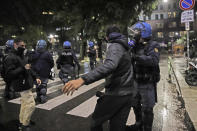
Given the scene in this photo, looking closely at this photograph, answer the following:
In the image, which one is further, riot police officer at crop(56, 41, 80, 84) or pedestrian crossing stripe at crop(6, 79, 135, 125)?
riot police officer at crop(56, 41, 80, 84)

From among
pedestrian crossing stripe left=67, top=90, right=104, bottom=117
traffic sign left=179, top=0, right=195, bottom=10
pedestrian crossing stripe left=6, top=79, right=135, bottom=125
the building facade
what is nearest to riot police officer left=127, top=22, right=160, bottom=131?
pedestrian crossing stripe left=6, top=79, right=135, bottom=125

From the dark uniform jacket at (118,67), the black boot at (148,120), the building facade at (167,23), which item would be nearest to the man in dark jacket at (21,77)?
the dark uniform jacket at (118,67)

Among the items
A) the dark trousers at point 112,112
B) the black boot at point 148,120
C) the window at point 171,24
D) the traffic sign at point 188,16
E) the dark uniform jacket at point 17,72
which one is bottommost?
the black boot at point 148,120

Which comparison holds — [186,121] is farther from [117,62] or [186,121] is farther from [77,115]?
[117,62]

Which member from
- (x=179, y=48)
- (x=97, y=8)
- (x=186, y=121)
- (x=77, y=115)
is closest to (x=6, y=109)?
(x=77, y=115)

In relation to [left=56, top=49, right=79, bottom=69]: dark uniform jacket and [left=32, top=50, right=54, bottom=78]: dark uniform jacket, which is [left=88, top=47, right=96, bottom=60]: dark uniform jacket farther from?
[left=32, top=50, right=54, bottom=78]: dark uniform jacket

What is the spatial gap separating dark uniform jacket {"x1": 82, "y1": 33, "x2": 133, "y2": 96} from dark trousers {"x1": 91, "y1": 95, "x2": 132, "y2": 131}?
9 cm

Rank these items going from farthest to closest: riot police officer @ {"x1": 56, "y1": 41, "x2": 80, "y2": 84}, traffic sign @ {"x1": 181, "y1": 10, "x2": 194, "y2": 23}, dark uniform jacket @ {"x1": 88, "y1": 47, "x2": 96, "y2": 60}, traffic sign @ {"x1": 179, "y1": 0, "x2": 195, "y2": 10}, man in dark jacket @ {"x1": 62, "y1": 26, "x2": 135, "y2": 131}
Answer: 1. dark uniform jacket @ {"x1": 88, "y1": 47, "x2": 96, "y2": 60}
2. traffic sign @ {"x1": 181, "y1": 10, "x2": 194, "y2": 23}
3. traffic sign @ {"x1": 179, "y1": 0, "x2": 195, "y2": 10}
4. riot police officer @ {"x1": 56, "y1": 41, "x2": 80, "y2": 84}
5. man in dark jacket @ {"x1": 62, "y1": 26, "x2": 135, "y2": 131}

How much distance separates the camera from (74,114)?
4.68 metres

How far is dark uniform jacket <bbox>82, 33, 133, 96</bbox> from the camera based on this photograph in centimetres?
222

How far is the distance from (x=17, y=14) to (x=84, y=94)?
11.2 ft

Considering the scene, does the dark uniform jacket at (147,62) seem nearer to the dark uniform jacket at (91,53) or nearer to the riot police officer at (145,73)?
the riot police officer at (145,73)

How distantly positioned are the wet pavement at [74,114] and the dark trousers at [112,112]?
4.72 feet

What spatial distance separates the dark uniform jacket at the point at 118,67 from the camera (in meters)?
2.22
